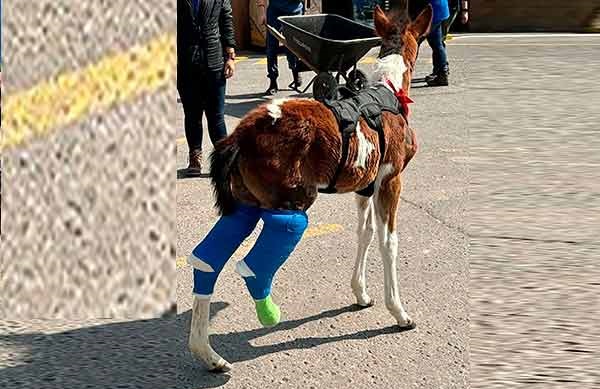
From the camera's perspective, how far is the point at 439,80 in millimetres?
12117

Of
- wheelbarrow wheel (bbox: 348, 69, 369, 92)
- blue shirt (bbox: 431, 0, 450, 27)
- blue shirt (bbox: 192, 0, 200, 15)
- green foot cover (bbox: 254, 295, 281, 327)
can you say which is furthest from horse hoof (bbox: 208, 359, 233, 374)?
blue shirt (bbox: 431, 0, 450, 27)

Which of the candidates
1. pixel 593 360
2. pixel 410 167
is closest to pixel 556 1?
pixel 410 167

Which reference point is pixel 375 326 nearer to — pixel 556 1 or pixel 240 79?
pixel 240 79

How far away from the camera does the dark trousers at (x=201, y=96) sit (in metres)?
7.38

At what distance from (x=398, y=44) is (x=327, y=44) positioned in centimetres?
292

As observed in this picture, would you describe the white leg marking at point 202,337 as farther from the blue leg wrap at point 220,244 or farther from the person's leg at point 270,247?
the person's leg at point 270,247

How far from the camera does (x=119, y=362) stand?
172 inches

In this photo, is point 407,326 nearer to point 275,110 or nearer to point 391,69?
point 391,69

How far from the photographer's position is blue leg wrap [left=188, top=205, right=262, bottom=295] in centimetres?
407

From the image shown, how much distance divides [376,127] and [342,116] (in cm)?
26

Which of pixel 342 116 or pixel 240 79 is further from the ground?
pixel 342 116

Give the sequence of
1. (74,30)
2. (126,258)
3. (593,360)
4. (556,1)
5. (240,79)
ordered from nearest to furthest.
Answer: (593,360) → (126,258) → (74,30) → (240,79) → (556,1)

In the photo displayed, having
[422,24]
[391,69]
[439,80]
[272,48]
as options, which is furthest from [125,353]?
[439,80]

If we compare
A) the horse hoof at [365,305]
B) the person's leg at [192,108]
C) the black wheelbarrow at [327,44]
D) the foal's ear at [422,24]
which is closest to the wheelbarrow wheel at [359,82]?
the foal's ear at [422,24]
